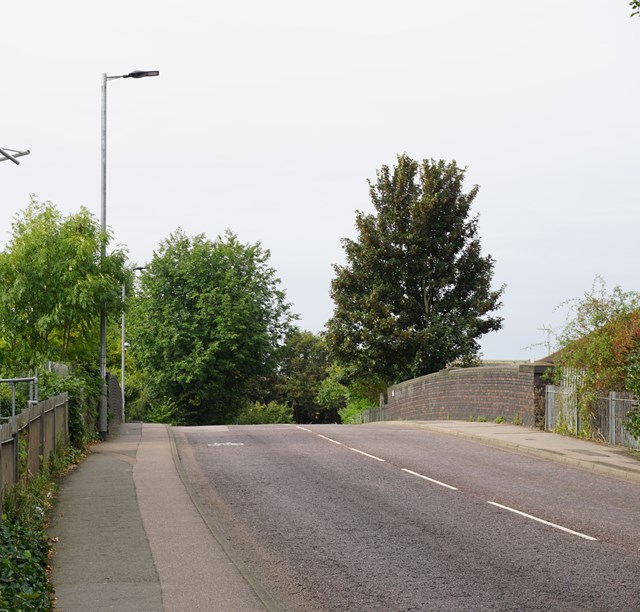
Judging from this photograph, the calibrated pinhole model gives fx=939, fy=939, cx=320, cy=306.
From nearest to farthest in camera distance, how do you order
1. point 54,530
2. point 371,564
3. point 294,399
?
point 371,564 < point 54,530 < point 294,399

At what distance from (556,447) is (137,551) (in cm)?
1457

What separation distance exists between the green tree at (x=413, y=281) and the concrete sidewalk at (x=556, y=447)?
56.7ft

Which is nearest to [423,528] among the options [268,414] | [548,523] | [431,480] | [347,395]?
[548,523]

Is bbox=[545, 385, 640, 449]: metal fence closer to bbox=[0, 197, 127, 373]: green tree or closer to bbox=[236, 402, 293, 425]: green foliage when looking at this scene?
bbox=[0, 197, 127, 373]: green tree

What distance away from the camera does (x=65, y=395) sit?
20.3 meters

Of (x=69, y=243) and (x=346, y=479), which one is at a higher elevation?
(x=69, y=243)

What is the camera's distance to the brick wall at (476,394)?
29844 millimetres

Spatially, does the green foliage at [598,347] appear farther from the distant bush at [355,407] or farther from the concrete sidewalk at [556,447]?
the distant bush at [355,407]

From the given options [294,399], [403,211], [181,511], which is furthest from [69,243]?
[294,399]

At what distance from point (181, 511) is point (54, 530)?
1975mm

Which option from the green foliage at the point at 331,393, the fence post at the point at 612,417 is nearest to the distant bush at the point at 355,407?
the green foliage at the point at 331,393

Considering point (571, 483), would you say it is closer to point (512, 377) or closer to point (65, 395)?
Answer: point (65, 395)

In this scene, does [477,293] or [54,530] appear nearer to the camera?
[54,530]

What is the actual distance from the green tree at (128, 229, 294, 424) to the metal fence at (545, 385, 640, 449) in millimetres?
31005
